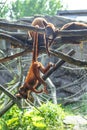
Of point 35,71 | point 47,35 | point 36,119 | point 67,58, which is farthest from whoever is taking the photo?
point 36,119

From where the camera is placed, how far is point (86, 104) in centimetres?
739

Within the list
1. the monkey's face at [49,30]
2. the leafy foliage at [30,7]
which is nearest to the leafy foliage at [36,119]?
the monkey's face at [49,30]

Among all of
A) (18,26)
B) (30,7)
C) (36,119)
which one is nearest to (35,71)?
(18,26)

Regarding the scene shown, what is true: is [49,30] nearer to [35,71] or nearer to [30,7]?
[35,71]

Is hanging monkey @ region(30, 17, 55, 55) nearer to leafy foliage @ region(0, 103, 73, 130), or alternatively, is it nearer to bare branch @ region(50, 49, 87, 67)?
bare branch @ region(50, 49, 87, 67)

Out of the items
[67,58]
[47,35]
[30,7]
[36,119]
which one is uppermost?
[47,35]

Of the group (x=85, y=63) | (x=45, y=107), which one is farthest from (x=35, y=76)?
(x=45, y=107)

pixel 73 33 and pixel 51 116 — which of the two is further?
pixel 51 116

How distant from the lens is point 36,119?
4.38 m

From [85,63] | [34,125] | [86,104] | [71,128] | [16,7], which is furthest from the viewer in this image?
[16,7]

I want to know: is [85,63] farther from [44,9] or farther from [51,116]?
[44,9]

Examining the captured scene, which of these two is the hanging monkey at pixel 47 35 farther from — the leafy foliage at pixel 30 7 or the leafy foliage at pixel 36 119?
the leafy foliage at pixel 30 7

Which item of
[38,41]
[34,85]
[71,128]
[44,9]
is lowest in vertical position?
[44,9]

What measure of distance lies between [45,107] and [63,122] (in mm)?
335
